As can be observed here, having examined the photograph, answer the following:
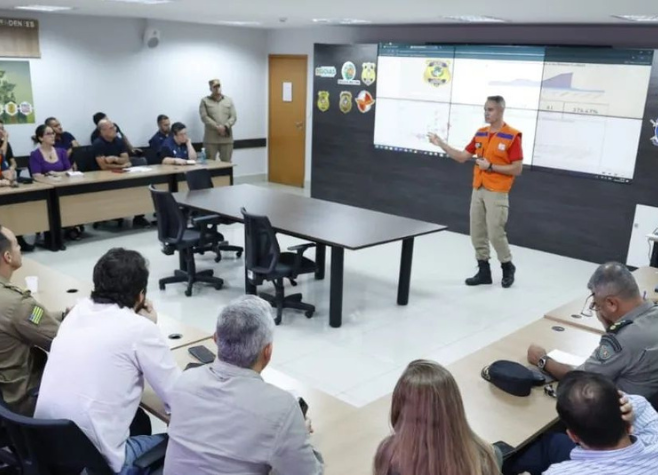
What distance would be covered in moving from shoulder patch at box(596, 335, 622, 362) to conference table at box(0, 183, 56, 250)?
5891mm

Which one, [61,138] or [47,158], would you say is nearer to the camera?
[47,158]

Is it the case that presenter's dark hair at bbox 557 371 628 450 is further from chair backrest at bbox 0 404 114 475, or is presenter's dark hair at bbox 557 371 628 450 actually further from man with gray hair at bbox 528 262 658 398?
chair backrest at bbox 0 404 114 475

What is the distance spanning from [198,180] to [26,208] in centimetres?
181

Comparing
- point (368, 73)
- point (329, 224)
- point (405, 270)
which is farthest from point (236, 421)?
point (368, 73)

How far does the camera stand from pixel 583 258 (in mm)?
7336

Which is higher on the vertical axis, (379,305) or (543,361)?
(543,361)

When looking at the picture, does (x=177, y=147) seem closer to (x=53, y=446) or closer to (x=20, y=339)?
(x=20, y=339)

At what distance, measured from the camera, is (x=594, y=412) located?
1895 millimetres

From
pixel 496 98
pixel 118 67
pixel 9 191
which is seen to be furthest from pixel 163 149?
pixel 496 98

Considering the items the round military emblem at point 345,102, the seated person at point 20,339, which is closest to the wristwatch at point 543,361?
the seated person at point 20,339

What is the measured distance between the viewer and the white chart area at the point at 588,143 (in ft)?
22.5

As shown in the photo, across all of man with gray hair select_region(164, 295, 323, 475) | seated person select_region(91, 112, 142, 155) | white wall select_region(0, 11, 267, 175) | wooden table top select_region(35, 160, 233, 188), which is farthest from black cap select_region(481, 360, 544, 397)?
white wall select_region(0, 11, 267, 175)

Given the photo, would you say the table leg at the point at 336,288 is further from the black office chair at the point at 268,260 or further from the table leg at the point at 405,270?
the table leg at the point at 405,270

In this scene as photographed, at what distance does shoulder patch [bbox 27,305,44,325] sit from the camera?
2633mm
